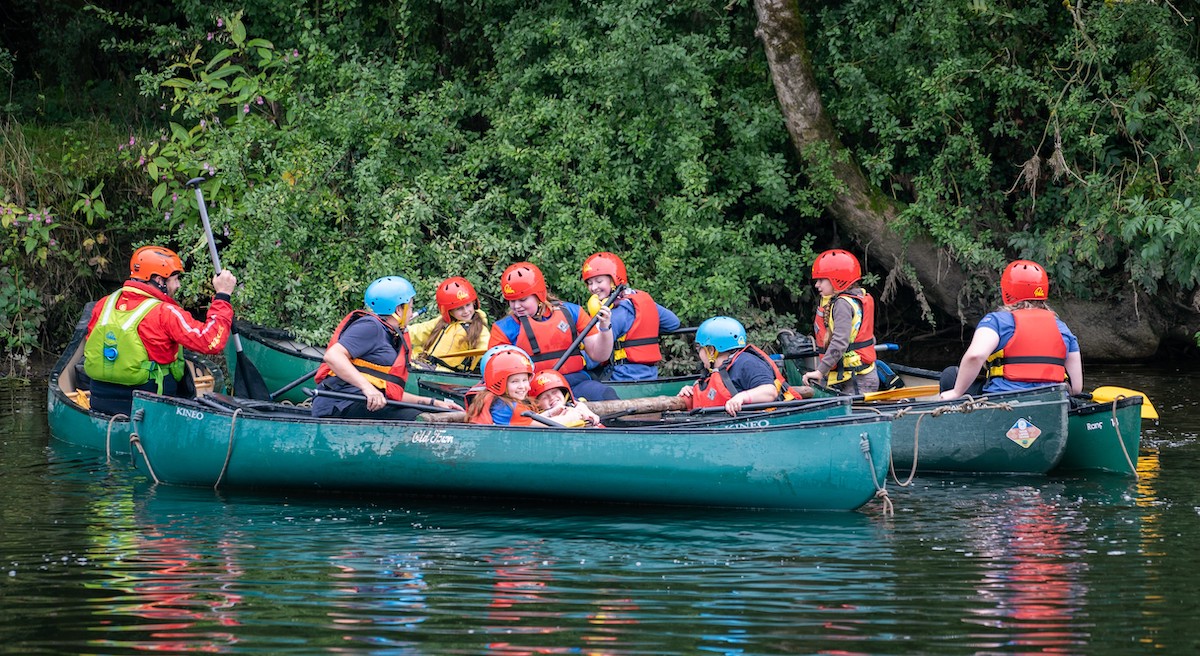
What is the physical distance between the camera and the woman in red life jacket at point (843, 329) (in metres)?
10.6

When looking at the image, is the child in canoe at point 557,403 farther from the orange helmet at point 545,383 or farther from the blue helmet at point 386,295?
the blue helmet at point 386,295

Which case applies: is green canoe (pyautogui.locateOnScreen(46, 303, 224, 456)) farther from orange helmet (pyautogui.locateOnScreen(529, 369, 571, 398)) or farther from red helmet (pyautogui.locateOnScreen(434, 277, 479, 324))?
orange helmet (pyautogui.locateOnScreen(529, 369, 571, 398))

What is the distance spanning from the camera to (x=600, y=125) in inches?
591

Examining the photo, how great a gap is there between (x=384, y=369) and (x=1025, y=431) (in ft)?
14.0

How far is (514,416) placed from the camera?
9125mm

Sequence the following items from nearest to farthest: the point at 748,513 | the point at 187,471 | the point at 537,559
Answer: the point at 537,559 → the point at 748,513 → the point at 187,471

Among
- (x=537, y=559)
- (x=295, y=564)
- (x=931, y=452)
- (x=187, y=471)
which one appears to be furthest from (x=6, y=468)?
(x=931, y=452)

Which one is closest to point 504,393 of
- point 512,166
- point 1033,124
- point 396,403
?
point 396,403

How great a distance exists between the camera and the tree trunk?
49.3ft

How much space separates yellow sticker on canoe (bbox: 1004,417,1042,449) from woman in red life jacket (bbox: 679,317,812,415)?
161 centimetres

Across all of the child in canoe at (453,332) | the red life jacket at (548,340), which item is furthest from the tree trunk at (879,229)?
the red life jacket at (548,340)

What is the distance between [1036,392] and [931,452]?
83cm

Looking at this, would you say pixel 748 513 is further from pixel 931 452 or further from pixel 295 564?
pixel 295 564

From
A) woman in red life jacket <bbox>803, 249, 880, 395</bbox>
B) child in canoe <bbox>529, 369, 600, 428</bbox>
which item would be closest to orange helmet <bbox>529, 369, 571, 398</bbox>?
child in canoe <bbox>529, 369, 600, 428</bbox>
